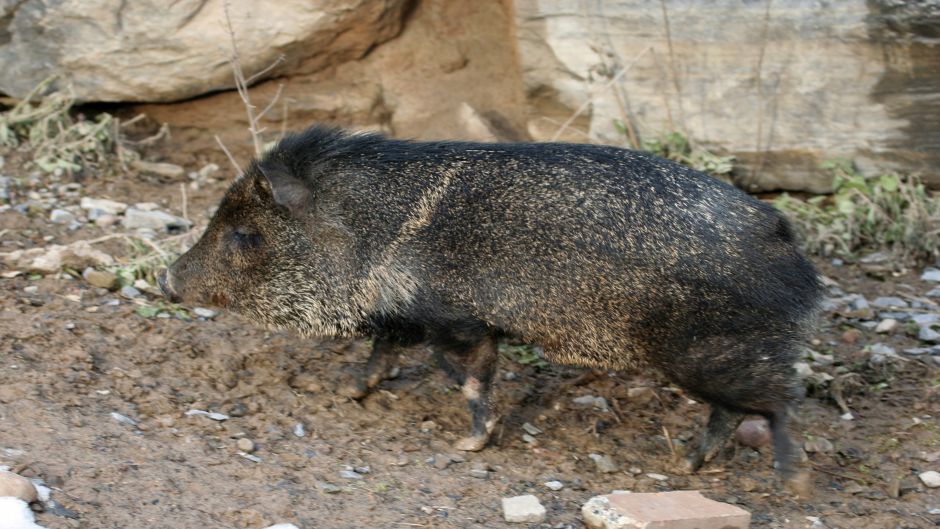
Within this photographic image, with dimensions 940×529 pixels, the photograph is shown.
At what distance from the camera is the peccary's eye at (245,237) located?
15.4 ft

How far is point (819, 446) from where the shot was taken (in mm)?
4633

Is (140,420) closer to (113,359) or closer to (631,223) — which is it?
(113,359)

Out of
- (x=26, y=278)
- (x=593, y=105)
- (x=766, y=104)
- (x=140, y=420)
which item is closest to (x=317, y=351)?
(x=140, y=420)

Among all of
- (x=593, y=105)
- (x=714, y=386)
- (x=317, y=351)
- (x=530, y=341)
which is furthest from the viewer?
(x=593, y=105)

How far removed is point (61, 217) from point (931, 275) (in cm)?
475

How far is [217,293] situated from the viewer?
189 inches

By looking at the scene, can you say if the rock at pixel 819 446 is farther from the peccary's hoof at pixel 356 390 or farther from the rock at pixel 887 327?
the peccary's hoof at pixel 356 390

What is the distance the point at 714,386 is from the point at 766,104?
261 cm

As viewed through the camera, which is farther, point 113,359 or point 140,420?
point 113,359

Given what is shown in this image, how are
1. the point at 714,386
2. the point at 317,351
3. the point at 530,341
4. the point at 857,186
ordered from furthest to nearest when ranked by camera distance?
the point at 857,186 < the point at 317,351 < the point at 530,341 < the point at 714,386

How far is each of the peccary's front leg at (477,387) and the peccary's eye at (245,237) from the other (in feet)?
3.07

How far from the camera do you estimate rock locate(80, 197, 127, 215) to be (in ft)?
20.6

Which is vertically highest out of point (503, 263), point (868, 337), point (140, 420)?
point (503, 263)

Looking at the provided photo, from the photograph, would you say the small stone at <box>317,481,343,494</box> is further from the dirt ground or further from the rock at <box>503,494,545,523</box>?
the rock at <box>503,494,545,523</box>
